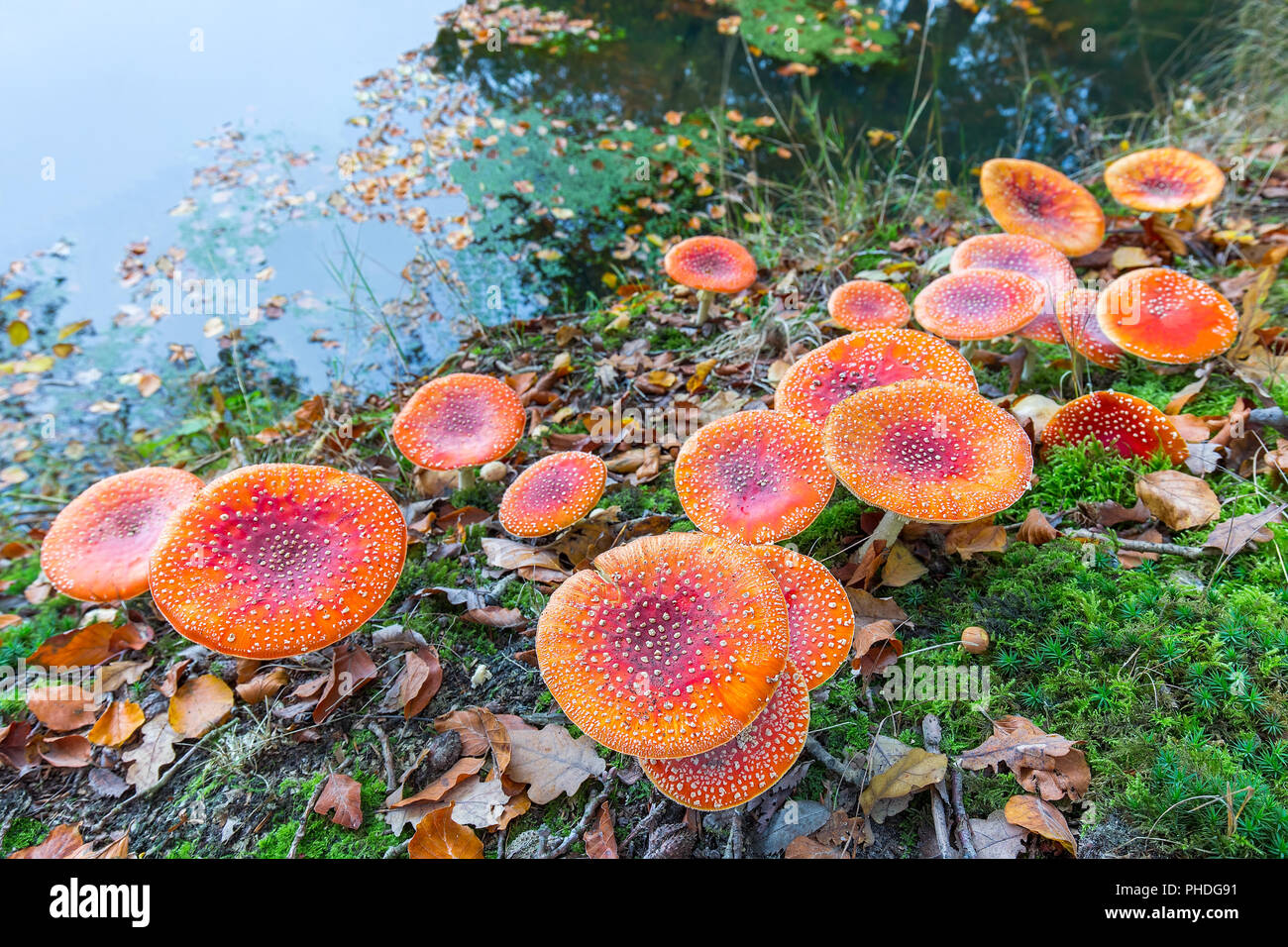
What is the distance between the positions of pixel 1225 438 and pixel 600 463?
10.6 feet

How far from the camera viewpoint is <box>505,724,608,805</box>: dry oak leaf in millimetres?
2557

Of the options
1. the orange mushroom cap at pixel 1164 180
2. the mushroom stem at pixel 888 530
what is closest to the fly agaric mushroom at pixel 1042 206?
the orange mushroom cap at pixel 1164 180

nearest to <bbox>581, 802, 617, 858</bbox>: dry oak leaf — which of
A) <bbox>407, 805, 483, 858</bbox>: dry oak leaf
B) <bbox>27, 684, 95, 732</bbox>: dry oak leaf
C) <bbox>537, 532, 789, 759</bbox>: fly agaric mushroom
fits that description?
<bbox>407, 805, 483, 858</bbox>: dry oak leaf

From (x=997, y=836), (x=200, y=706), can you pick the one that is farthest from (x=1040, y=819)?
(x=200, y=706)

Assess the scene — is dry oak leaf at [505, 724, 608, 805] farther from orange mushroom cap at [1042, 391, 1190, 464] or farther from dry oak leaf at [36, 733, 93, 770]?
orange mushroom cap at [1042, 391, 1190, 464]

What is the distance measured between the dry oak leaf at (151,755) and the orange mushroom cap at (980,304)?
428 cm

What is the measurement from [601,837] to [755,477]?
1.57m

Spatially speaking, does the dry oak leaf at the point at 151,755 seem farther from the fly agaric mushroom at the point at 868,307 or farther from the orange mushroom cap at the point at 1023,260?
the orange mushroom cap at the point at 1023,260

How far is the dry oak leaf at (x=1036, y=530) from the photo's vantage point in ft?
10.2

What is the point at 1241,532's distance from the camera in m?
2.89

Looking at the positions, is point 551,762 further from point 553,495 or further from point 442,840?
point 553,495

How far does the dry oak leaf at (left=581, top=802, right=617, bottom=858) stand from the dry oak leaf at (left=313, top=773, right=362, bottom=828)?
933mm
